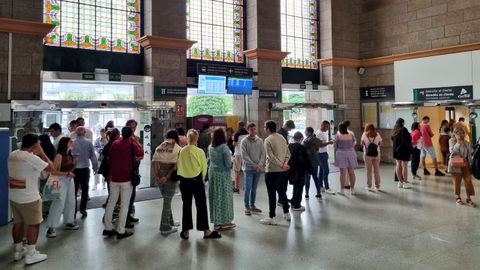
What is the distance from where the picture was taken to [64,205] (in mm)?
5336

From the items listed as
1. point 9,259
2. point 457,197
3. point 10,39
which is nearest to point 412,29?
point 457,197

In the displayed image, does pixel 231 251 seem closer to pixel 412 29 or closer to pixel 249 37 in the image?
pixel 249 37

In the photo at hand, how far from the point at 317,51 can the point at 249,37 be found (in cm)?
313

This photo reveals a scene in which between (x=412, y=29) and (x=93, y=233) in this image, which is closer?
(x=93, y=233)

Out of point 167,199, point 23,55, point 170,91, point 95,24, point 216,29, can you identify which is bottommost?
point 167,199

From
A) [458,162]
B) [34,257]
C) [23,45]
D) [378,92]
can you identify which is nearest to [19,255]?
[34,257]

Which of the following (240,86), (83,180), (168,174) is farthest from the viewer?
(240,86)

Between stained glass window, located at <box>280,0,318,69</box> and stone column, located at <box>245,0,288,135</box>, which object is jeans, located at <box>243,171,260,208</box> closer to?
stone column, located at <box>245,0,288,135</box>

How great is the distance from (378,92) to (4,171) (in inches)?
458

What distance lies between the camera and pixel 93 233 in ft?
16.8

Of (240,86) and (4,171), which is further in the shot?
(240,86)

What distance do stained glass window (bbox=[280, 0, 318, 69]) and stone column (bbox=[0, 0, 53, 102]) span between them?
7.46 meters

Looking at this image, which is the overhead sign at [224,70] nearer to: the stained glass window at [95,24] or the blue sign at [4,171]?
the stained glass window at [95,24]

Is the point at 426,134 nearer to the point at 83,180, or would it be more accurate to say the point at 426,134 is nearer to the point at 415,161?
the point at 415,161
